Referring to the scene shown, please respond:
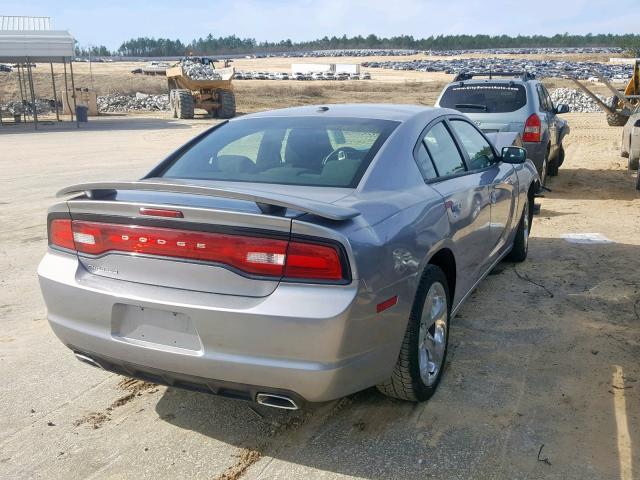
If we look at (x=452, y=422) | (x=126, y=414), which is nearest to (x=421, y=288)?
(x=452, y=422)

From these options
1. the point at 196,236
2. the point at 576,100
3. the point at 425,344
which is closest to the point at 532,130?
the point at 425,344

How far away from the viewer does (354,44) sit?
184000mm

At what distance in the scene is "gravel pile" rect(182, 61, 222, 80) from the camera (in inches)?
1201

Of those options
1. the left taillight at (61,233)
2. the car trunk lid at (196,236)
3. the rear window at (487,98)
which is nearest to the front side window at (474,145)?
the car trunk lid at (196,236)

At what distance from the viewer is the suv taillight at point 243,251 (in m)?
2.70

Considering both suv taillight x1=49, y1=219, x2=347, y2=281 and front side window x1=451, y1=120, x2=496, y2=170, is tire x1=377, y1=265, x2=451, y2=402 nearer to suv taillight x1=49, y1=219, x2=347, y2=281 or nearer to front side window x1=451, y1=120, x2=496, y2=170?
suv taillight x1=49, y1=219, x2=347, y2=281

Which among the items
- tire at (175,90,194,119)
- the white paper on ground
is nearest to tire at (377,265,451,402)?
the white paper on ground

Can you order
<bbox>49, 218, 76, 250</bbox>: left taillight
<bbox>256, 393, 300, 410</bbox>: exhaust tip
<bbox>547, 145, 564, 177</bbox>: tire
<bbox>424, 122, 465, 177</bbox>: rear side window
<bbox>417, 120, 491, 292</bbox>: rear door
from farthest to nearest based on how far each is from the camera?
<bbox>547, 145, 564, 177</bbox>: tire < <bbox>424, 122, 465, 177</bbox>: rear side window < <bbox>417, 120, 491, 292</bbox>: rear door < <bbox>49, 218, 76, 250</bbox>: left taillight < <bbox>256, 393, 300, 410</bbox>: exhaust tip

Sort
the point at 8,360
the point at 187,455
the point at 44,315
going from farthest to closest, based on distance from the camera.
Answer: the point at 44,315, the point at 8,360, the point at 187,455

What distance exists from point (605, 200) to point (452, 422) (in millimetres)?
7667

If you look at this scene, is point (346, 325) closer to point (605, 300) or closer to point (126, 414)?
point (126, 414)

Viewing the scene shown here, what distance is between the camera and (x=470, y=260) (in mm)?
4285

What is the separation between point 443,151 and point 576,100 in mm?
35378

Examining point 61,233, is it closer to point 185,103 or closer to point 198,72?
point 185,103
